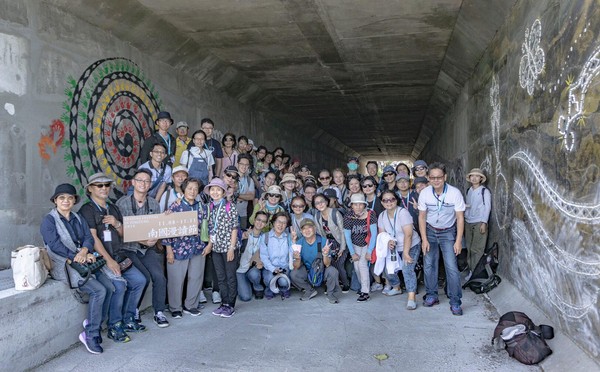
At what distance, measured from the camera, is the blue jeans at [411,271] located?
20.8ft

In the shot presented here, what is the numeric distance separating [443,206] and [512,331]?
6.17ft

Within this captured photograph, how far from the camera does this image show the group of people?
5023 mm

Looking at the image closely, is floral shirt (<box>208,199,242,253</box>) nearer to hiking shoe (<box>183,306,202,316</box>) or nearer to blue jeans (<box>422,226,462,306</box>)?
hiking shoe (<box>183,306,202,316</box>)

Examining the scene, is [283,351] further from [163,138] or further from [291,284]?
[163,138]

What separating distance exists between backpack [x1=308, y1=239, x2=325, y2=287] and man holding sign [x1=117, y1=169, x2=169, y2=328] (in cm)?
212

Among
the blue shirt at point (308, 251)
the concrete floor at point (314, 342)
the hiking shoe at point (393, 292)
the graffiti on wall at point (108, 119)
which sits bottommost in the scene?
the concrete floor at point (314, 342)

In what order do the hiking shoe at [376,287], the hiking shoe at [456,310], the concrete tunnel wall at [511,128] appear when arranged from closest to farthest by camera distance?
the concrete tunnel wall at [511,128] → the hiking shoe at [456,310] → the hiking shoe at [376,287]

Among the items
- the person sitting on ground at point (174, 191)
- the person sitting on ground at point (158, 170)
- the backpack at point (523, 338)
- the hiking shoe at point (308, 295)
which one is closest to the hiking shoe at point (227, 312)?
the hiking shoe at point (308, 295)

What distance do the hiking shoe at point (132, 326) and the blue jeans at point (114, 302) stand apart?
0.19m

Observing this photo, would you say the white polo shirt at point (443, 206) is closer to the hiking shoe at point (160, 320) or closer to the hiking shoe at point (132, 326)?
the hiking shoe at point (160, 320)

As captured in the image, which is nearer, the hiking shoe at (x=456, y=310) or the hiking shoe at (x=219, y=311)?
the hiking shoe at (x=456, y=310)

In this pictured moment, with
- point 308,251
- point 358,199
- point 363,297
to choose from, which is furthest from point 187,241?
point 363,297

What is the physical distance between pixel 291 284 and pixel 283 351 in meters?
2.33

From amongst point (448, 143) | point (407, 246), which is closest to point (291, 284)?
point (407, 246)
